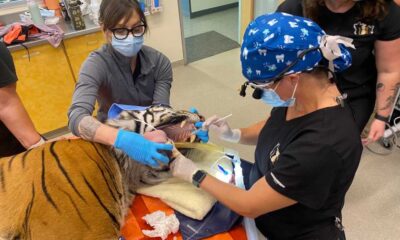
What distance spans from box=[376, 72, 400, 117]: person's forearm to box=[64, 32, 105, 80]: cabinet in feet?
6.91

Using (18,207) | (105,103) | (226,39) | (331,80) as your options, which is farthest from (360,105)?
(226,39)

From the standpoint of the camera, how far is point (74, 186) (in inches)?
41.9

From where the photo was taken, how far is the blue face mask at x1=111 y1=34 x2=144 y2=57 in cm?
147

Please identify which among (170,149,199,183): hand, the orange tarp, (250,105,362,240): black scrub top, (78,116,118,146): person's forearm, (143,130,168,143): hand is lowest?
the orange tarp

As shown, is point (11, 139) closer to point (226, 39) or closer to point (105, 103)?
point (105, 103)

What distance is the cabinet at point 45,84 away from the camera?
2482 mm

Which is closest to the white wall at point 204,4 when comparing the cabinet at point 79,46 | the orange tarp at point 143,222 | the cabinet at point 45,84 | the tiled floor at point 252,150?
the tiled floor at point 252,150

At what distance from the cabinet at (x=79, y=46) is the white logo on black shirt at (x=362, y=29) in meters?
2.00

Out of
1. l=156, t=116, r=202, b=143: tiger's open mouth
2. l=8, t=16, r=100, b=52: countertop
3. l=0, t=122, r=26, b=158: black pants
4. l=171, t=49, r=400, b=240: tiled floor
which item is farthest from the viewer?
l=8, t=16, r=100, b=52: countertop

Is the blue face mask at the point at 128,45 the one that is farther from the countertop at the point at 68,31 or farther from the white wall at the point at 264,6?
the white wall at the point at 264,6

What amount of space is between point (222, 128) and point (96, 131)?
0.51 metres

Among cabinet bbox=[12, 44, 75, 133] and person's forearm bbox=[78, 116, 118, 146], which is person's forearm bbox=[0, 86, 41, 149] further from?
cabinet bbox=[12, 44, 75, 133]

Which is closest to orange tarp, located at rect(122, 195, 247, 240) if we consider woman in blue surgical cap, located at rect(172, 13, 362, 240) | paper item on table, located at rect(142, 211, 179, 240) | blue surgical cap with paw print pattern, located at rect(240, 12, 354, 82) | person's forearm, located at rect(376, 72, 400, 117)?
paper item on table, located at rect(142, 211, 179, 240)

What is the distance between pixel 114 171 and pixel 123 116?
24 centimetres
